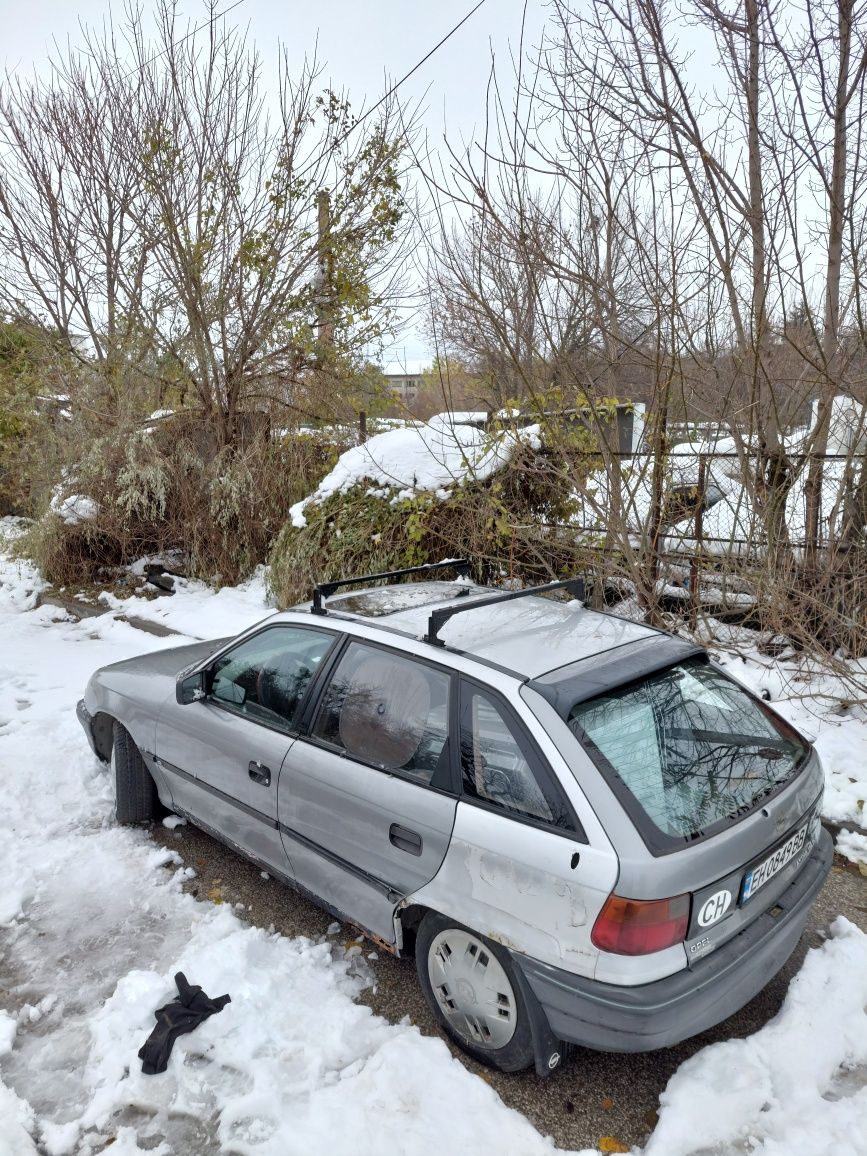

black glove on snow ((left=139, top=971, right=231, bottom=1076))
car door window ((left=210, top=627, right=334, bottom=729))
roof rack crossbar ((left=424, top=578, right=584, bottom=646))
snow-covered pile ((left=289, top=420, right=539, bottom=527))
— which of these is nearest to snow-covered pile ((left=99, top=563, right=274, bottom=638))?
snow-covered pile ((left=289, top=420, right=539, bottom=527))

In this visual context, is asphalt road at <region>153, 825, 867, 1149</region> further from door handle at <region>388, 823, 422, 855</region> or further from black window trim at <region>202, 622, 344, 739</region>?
black window trim at <region>202, 622, 344, 739</region>

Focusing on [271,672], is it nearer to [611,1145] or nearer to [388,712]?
[388,712]

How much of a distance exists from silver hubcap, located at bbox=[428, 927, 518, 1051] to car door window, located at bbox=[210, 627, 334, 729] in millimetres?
1137

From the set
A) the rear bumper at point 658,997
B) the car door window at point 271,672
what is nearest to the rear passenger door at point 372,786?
the car door window at point 271,672

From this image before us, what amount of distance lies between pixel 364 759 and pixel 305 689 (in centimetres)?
50

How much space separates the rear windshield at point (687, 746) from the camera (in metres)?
2.37

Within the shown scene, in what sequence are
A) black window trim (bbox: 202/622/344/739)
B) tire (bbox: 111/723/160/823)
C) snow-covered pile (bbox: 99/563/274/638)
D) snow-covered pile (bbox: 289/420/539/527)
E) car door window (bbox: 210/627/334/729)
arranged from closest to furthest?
black window trim (bbox: 202/622/344/739) → car door window (bbox: 210/627/334/729) → tire (bbox: 111/723/160/823) → snow-covered pile (bbox: 289/420/539/527) → snow-covered pile (bbox: 99/563/274/638)

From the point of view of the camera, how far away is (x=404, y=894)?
2660mm

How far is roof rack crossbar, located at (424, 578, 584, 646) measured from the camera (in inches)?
111

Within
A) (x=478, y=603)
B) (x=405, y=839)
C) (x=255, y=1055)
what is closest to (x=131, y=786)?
(x=255, y=1055)

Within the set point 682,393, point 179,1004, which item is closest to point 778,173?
point 682,393

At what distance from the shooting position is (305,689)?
320 cm

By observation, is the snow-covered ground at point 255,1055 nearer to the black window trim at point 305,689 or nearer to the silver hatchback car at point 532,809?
the silver hatchback car at point 532,809

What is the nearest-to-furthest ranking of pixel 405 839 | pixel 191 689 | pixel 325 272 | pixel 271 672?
pixel 405 839 → pixel 271 672 → pixel 191 689 → pixel 325 272
